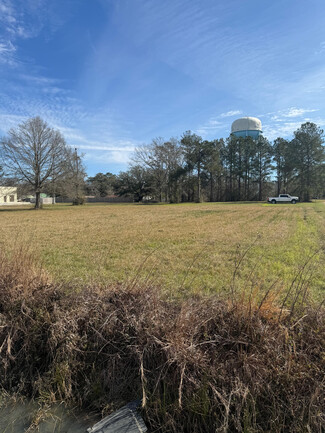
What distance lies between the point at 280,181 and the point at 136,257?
51563mm

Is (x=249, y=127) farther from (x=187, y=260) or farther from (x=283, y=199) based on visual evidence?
(x=187, y=260)

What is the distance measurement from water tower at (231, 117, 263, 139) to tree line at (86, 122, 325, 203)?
4146mm

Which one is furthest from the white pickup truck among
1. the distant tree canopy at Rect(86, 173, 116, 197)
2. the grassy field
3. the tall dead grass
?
the distant tree canopy at Rect(86, 173, 116, 197)

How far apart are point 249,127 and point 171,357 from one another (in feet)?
187

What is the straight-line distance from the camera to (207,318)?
7.40ft

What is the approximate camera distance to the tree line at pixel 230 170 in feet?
137

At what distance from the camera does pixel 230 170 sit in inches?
2053

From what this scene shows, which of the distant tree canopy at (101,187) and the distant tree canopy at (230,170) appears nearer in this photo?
the distant tree canopy at (230,170)


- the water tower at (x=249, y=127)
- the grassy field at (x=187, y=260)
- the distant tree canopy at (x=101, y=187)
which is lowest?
the grassy field at (x=187, y=260)

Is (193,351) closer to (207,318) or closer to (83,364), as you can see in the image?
(207,318)

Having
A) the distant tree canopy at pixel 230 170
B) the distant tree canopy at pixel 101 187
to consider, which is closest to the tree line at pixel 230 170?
the distant tree canopy at pixel 230 170

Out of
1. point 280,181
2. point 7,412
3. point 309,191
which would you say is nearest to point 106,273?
point 7,412

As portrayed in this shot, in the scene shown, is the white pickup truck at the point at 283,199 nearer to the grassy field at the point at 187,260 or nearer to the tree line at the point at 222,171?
the tree line at the point at 222,171

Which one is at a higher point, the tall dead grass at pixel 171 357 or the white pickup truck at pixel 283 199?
the white pickup truck at pixel 283 199
